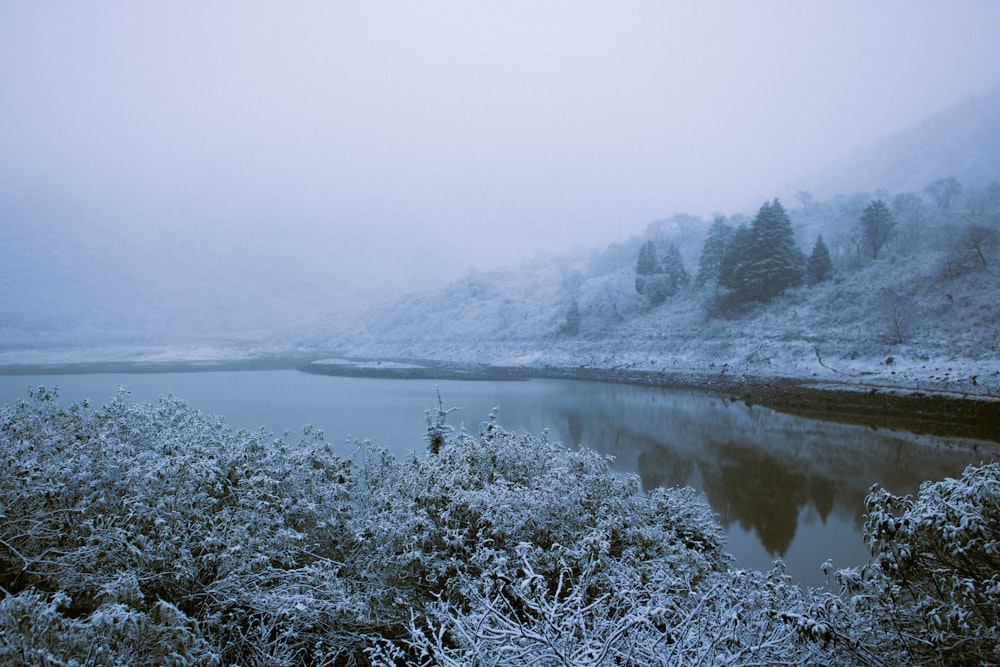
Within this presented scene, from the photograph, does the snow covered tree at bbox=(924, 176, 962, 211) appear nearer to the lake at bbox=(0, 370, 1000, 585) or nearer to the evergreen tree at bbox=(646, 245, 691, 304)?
the evergreen tree at bbox=(646, 245, 691, 304)

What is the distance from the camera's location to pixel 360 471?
11586 mm

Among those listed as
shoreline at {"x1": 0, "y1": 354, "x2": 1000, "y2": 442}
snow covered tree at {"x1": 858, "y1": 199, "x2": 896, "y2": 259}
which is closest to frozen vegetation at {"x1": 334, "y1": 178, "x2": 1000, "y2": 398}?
Result: snow covered tree at {"x1": 858, "y1": 199, "x2": 896, "y2": 259}

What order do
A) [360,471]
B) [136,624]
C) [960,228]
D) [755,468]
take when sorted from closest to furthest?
[136,624] < [360,471] < [755,468] < [960,228]

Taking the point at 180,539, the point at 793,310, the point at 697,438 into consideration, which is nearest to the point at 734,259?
the point at 793,310

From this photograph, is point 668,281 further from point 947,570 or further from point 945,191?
A: point 947,570

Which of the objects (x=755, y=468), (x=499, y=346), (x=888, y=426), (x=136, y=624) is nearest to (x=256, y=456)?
(x=136, y=624)

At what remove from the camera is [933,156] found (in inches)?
3401

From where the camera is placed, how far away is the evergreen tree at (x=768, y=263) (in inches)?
1657

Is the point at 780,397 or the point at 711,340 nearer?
the point at 780,397

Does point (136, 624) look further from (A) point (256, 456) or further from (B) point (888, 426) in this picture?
(B) point (888, 426)

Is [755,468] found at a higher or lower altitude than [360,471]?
lower

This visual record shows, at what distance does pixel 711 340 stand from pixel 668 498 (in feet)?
104

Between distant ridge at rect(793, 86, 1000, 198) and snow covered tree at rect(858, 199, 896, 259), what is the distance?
123 ft

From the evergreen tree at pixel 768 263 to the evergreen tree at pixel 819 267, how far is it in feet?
2.77
